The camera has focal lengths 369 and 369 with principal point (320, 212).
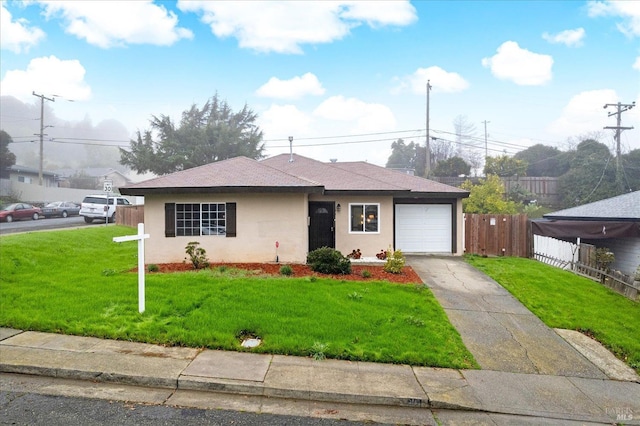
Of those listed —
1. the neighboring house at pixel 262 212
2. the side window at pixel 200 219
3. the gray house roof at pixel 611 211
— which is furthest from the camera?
the gray house roof at pixel 611 211

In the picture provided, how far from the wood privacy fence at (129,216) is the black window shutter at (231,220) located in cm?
1152

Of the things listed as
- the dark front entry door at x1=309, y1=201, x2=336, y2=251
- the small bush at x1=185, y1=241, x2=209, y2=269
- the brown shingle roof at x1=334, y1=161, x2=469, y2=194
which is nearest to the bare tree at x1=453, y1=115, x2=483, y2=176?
the brown shingle roof at x1=334, y1=161, x2=469, y2=194

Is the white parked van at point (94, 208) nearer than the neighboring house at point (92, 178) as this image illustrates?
Yes

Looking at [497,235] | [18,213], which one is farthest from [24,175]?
[497,235]

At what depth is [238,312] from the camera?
7.04m

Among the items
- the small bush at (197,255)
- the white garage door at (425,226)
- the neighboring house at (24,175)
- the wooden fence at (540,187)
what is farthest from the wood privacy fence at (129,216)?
the neighboring house at (24,175)

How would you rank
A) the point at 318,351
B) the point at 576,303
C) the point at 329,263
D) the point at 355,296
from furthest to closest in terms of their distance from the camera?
the point at 329,263, the point at 576,303, the point at 355,296, the point at 318,351

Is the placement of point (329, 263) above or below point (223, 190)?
below

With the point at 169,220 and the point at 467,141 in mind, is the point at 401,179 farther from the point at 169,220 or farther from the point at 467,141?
the point at 467,141

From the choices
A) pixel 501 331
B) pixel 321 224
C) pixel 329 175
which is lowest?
pixel 501 331

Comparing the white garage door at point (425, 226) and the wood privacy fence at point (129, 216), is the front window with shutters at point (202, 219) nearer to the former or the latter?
the white garage door at point (425, 226)

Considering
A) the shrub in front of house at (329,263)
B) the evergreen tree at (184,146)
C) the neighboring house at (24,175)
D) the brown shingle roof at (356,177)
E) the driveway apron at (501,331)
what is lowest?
the driveway apron at (501,331)

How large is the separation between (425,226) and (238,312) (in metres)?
10.2

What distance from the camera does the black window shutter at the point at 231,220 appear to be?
1180cm
